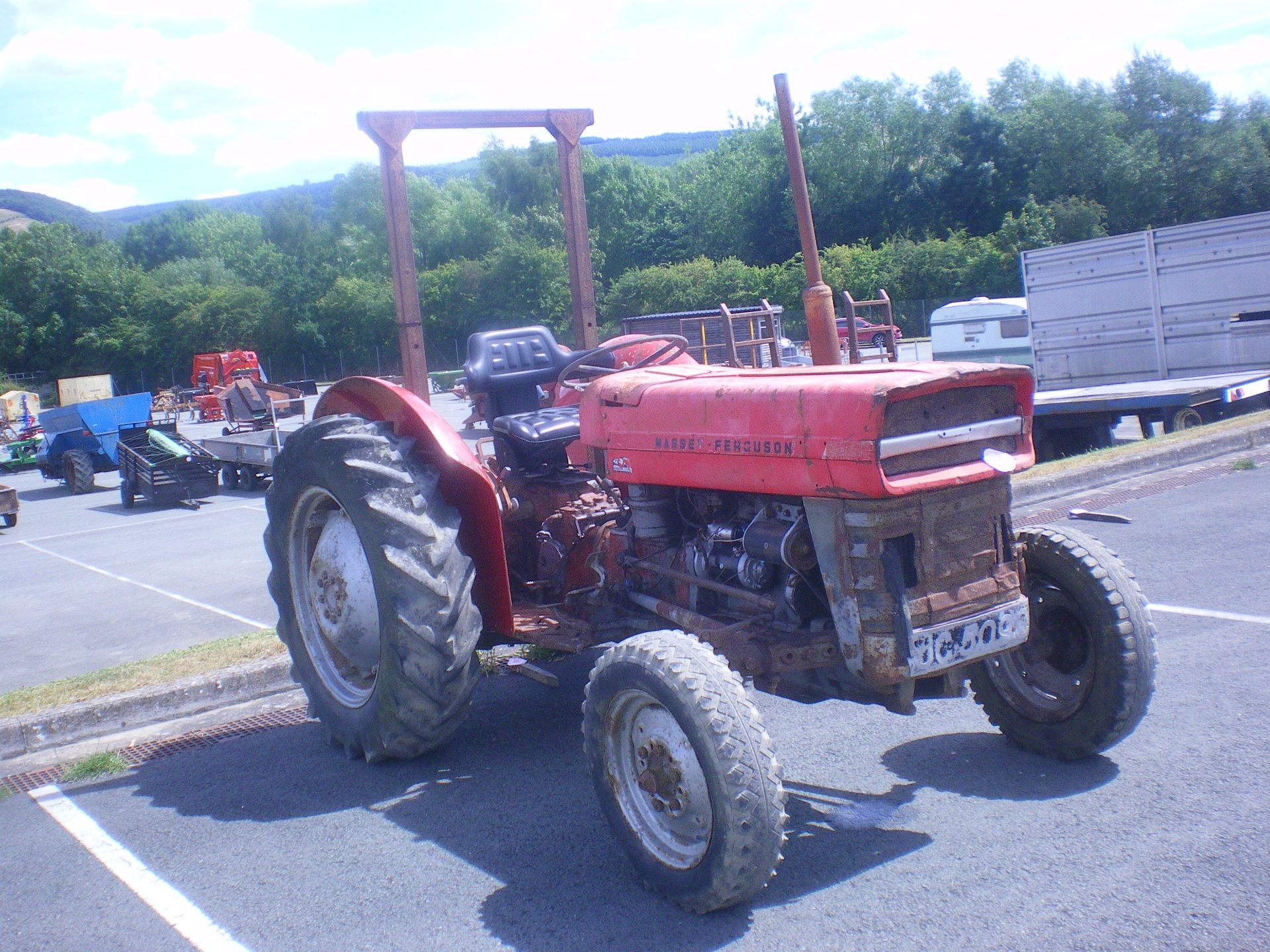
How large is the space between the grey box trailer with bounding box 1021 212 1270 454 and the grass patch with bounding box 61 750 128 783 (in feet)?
33.6

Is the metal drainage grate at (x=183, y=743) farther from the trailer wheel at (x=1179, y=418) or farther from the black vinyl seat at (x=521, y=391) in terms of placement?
the trailer wheel at (x=1179, y=418)

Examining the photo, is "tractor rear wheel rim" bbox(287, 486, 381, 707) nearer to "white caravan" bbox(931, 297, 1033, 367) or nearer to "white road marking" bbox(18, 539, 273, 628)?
"white road marking" bbox(18, 539, 273, 628)

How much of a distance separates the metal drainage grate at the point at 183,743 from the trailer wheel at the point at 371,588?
Result: 17.0 inches

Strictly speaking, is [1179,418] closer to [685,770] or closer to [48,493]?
[685,770]

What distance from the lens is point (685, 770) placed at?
3.06 m

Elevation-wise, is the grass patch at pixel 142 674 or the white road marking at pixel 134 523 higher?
the grass patch at pixel 142 674

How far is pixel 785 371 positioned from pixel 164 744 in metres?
3.26

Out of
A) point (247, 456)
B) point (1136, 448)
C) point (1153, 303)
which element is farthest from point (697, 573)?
point (247, 456)

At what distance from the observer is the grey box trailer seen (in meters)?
12.0

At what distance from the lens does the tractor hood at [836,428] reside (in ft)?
10.3

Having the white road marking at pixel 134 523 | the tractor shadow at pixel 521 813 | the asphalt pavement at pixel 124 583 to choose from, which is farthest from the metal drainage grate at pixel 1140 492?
the white road marking at pixel 134 523

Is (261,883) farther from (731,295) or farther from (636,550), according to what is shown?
(731,295)

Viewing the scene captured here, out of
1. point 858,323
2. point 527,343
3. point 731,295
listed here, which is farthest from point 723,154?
point 527,343

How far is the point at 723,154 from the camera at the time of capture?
60188 millimetres
